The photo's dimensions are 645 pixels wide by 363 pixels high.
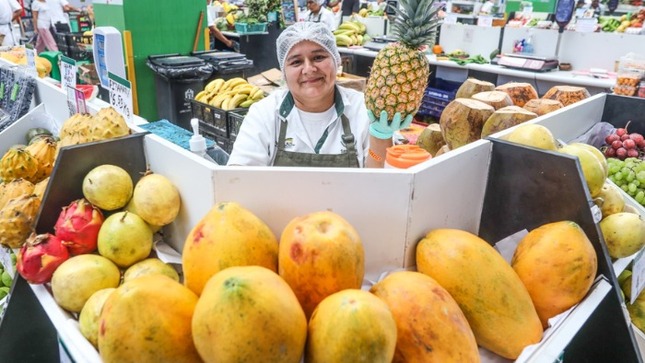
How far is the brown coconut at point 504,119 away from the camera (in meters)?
1.77

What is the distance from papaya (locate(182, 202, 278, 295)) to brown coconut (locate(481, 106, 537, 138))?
1.11m

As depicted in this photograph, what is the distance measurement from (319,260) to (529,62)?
17.5ft

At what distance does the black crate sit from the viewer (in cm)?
413

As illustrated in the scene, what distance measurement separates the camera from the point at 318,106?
7.67ft

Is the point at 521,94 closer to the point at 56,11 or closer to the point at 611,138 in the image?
the point at 611,138

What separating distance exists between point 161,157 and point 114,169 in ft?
0.48

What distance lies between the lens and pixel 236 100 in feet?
14.2

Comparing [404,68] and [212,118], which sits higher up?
[404,68]

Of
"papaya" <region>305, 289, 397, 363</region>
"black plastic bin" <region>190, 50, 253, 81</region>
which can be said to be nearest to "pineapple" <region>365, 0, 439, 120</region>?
"papaya" <region>305, 289, 397, 363</region>

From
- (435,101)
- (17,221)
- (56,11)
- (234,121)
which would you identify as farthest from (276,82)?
(56,11)

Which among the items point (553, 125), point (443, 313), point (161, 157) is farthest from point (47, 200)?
point (553, 125)

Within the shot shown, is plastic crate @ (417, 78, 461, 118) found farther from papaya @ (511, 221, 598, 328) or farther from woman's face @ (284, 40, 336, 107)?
papaya @ (511, 221, 598, 328)

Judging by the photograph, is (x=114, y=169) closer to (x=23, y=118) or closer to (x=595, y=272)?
(x=595, y=272)

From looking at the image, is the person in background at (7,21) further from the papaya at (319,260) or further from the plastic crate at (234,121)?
the papaya at (319,260)
